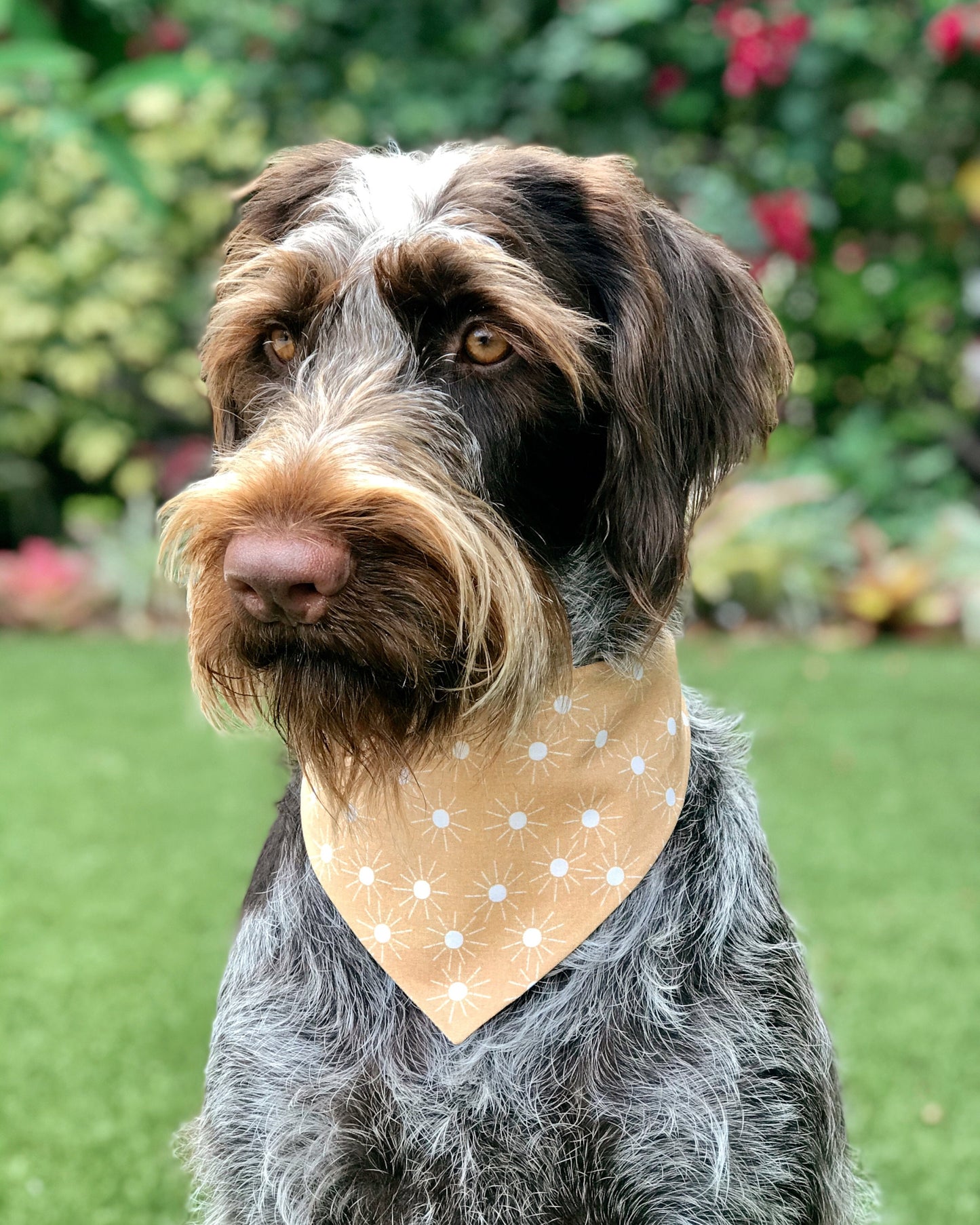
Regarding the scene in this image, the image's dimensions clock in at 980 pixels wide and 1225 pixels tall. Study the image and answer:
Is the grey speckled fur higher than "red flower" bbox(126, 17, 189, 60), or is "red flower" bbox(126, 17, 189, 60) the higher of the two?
the grey speckled fur

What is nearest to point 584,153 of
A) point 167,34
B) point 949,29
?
point 949,29

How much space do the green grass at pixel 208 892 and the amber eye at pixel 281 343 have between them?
0.87m

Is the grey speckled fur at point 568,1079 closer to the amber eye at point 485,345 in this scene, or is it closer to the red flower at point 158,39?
the amber eye at point 485,345

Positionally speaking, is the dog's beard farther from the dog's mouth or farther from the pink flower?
the pink flower

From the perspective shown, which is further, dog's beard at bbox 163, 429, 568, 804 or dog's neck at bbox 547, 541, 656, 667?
dog's neck at bbox 547, 541, 656, 667

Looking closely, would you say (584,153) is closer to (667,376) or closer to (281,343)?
(281,343)

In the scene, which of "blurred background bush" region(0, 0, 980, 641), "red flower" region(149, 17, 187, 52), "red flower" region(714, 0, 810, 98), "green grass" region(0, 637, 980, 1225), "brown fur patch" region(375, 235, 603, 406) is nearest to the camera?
"brown fur patch" region(375, 235, 603, 406)

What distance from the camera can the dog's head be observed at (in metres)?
1.76

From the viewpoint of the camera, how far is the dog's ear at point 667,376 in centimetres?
197

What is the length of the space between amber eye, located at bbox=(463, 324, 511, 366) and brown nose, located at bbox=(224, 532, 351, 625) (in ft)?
1.41

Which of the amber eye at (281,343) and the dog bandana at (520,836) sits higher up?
the amber eye at (281,343)

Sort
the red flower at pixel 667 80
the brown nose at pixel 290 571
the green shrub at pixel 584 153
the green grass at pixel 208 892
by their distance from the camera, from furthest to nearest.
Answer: the red flower at pixel 667 80, the green shrub at pixel 584 153, the green grass at pixel 208 892, the brown nose at pixel 290 571

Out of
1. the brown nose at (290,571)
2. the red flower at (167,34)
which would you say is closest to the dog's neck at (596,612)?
the brown nose at (290,571)

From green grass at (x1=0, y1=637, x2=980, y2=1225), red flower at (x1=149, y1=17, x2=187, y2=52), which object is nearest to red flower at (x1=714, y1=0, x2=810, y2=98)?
green grass at (x1=0, y1=637, x2=980, y2=1225)
